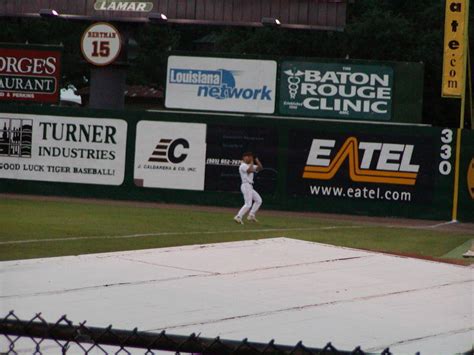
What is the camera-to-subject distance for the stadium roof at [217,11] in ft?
105

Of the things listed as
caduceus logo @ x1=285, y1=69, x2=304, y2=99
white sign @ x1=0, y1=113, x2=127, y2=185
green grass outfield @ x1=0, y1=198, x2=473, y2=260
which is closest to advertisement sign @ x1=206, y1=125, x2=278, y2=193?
green grass outfield @ x1=0, y1=198, x2=473, y2=260

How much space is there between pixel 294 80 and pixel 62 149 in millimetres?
7143

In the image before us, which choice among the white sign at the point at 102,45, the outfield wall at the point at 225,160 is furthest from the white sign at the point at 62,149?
the white sign at the point at 102,45

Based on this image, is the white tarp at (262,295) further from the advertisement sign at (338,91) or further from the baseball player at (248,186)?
the advertisement sign at (338,91)

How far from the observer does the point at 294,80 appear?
99.6ft

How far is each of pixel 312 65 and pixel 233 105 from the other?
261 cm

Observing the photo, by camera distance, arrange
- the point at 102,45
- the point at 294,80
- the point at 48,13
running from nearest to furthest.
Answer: the point at 294,80, the point at 102,45, the point at 48,13

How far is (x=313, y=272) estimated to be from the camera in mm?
14961

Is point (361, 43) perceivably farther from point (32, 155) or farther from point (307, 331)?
point (307, 331)

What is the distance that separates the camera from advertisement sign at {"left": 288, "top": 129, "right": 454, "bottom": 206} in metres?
28.6

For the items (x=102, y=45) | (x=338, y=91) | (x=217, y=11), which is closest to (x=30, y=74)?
(x=102, y=45)

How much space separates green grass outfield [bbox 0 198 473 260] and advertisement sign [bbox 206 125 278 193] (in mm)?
1301

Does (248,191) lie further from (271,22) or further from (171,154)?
(271,22)

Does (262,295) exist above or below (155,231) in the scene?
above
